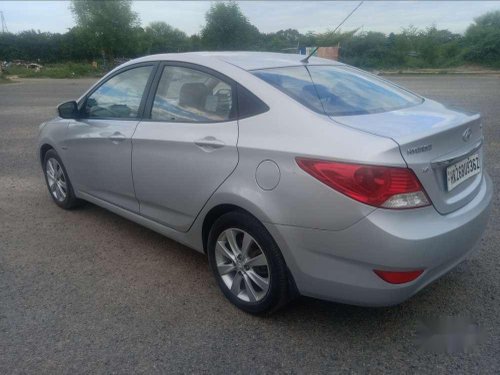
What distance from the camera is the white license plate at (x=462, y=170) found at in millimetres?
2582

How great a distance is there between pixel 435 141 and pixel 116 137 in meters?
2.43

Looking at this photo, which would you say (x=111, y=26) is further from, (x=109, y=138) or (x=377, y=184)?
(x=377, y=184)

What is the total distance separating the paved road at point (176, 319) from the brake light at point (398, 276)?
472 mm

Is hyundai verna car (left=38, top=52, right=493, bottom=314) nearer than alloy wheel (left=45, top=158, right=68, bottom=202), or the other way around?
hyundai verna car (left=38, top=52, right=493, bottom=314)

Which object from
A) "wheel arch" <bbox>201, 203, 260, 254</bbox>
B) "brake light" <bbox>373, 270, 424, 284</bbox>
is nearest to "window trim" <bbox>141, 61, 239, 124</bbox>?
"wheel arch" <bbox>201, 203, 260, 254</bbox>

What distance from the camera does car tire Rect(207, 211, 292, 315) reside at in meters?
2.71

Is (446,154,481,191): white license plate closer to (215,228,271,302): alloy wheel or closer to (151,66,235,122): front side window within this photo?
(215,228,271,302): alloy wheel

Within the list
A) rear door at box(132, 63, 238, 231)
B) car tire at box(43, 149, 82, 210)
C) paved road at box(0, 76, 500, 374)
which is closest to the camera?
paved road at box(0, 76, 500, 374)

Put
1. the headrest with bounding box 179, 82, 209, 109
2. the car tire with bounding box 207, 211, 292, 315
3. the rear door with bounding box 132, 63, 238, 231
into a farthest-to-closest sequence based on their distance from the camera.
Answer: the headrest with bounding box 179, 82, 209, 109 < the rear door with bounding box 132, 63, 238, 231 < the car tire with bounding box 207, 211, 292, 315

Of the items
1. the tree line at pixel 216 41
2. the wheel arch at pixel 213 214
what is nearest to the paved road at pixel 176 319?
the wheel arch at pixel 213 214

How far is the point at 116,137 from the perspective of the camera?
3742mm

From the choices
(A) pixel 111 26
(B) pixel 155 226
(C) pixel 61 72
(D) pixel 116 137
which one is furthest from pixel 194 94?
(A) pixel 111 26

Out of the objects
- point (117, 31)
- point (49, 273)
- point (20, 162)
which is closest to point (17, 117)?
point (20, 162)

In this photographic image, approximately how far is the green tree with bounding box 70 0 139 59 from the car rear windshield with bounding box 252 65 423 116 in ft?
151
